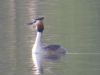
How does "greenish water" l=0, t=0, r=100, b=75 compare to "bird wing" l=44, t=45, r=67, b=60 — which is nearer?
"greenish water" l=0, t=0, r=100, b=75

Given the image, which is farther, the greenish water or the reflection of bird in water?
the reflection of bird in water

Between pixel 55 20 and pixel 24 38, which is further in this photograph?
pixel 55 20

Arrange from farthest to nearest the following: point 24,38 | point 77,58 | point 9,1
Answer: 1. point 9,1
2. point 24,38
3. point 77,58

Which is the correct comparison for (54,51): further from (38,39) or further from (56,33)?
(56,33)

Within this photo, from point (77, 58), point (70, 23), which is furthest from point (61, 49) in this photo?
point (70, 23)

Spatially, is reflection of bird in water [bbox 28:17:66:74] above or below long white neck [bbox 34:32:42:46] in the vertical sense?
below

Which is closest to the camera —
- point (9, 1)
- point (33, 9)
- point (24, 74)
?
point (24, 74)

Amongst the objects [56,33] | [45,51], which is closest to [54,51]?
[45,51]

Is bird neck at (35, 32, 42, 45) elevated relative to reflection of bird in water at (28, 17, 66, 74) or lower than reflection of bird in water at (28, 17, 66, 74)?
elevated

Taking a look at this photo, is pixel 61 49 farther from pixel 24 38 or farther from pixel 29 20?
pixel 29 20

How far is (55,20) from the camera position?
3.85m

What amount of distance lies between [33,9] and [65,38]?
0.57 m

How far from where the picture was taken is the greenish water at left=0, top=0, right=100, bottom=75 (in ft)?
9.68

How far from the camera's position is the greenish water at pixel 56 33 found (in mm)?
2949
